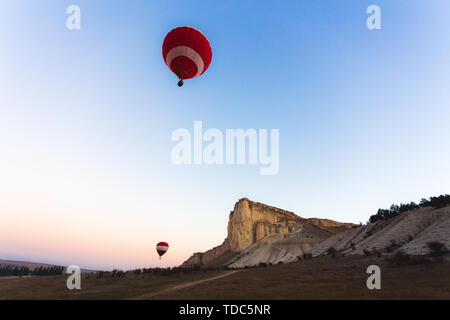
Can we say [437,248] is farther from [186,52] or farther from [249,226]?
[249,226]

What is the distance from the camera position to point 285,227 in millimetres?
93625

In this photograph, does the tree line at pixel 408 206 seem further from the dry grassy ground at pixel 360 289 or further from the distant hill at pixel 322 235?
the dry grassy ground at pixel 360 289

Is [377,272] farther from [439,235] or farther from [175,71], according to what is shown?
[175,71]

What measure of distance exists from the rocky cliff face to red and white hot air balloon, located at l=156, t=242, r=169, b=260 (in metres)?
55.2

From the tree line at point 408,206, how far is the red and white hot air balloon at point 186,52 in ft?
114

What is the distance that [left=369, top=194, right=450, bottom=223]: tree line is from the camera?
1192 inches

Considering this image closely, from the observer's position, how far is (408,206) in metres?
35.6

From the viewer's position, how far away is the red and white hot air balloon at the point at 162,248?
36531mm

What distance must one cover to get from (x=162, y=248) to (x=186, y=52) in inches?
1272
